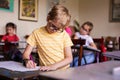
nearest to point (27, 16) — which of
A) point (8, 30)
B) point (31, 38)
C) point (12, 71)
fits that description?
point (8, 30)

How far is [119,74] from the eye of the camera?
55cm

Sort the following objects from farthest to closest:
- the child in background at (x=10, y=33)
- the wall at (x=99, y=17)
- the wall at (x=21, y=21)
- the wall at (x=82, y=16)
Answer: the wall at (x=99, y=17) < the wall at (x=82, y=16) < the wall at (x=21, y=21) < the child in background at (x=10, y=33)

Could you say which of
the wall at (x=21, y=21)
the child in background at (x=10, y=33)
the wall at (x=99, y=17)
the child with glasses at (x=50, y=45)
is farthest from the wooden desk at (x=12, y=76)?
the wall at (x=99, y=17)

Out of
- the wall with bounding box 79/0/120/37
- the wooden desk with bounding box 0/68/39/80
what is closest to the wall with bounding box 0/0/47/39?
the wall with bounding box 79/0/120/37

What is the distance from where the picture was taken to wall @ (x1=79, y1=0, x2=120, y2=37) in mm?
4977

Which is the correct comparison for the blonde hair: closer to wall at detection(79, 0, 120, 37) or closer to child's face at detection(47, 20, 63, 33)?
child's face at detection(47, 20, 63, 33)

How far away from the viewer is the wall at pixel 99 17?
4.98 m

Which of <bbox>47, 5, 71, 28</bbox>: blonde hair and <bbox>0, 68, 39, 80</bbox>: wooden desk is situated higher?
<bbox>47, 5, 71, 28</bbox>: blonde hair

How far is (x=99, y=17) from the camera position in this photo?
522cm

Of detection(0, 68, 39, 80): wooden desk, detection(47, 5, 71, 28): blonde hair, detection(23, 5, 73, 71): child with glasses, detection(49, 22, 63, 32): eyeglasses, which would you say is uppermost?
detection(47, 5, 71, 28): blonde hair

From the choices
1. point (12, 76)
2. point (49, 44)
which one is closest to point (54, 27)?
point (49, 44)

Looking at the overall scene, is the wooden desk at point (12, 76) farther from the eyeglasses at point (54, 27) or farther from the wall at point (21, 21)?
the wall at point (21, 21)

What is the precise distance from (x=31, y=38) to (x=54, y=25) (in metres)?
0.22

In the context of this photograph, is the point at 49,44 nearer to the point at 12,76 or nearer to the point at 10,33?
the point at 12,76
